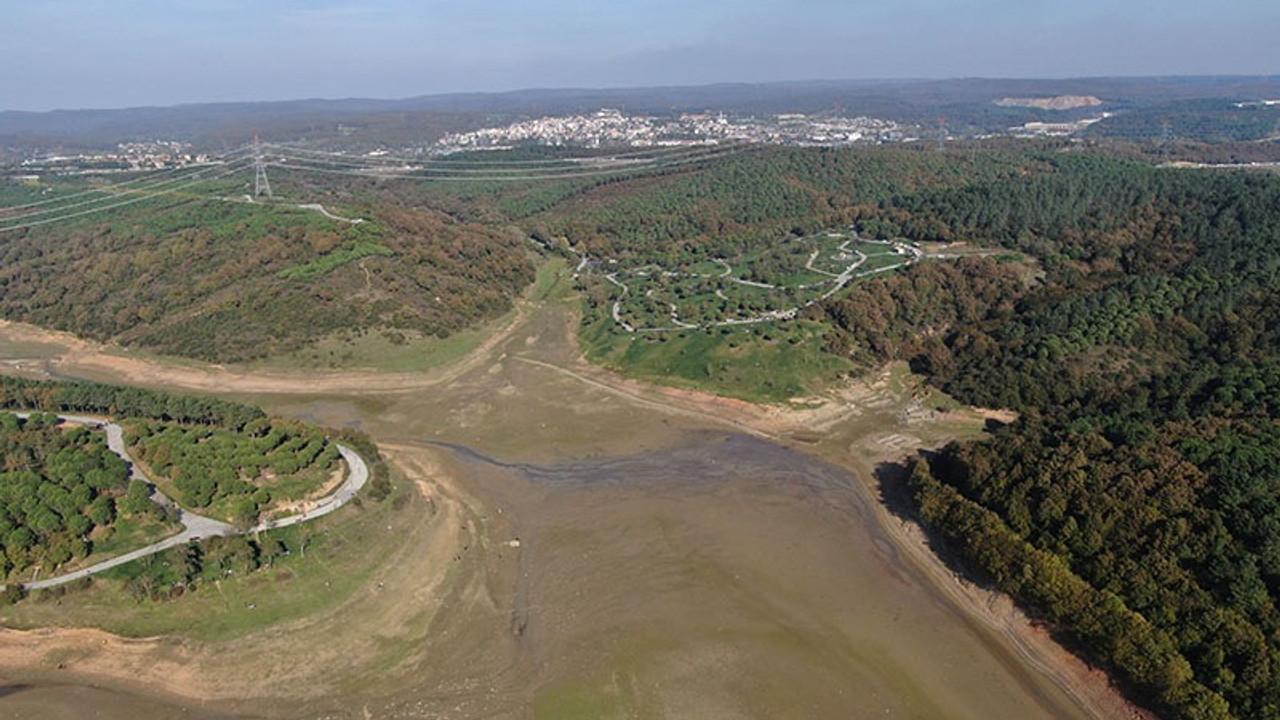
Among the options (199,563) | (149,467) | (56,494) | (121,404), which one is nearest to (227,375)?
(121,404)

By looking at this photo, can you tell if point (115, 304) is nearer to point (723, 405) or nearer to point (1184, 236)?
point (723, 405)

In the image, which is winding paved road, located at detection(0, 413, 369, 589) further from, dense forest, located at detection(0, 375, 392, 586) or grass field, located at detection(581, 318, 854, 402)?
grass field, located at detection(581, 318, 854, 402)

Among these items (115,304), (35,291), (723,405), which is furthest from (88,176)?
(723,405)

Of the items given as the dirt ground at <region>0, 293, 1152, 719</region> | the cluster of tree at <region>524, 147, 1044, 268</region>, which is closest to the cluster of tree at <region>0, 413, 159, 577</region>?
the dirt ground at <region>0, 293, 1152, 719</region>

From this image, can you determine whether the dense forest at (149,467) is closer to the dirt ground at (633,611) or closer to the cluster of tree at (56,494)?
the cluster of tree at (56,494)

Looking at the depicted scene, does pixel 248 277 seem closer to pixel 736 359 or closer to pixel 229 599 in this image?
pixel 736 359

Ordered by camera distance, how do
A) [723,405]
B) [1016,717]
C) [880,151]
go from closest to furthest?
[1016,717] < [723,405] < [880,151]

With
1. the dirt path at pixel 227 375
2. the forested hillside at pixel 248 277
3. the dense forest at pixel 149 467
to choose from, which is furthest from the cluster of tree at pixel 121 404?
the forested hillside at pixel 248 277
